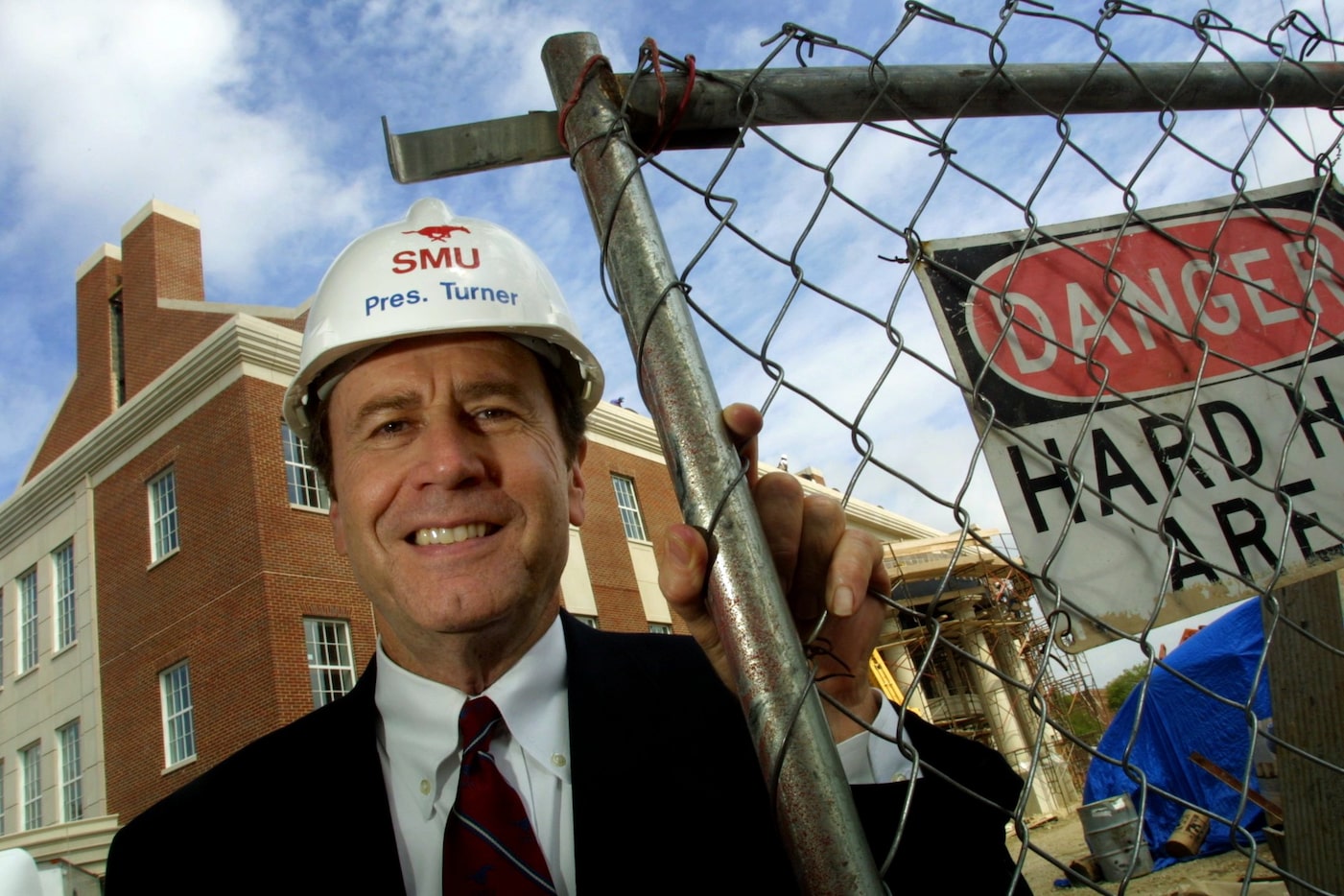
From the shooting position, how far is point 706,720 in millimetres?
2152

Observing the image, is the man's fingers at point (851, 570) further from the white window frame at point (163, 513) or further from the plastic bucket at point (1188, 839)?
the white window frame at point (163, 513)

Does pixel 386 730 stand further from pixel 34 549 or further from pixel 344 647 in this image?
pixel 34 549

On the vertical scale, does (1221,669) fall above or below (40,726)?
below

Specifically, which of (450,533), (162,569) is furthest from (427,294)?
(162,569)

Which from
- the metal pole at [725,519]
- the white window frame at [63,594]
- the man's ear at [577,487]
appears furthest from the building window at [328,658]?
the metal pole at [725,519]

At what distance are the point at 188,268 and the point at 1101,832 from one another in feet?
70.4

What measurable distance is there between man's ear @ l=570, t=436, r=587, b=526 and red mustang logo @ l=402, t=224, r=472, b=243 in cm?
71

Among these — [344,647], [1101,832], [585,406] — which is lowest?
[1101,832]

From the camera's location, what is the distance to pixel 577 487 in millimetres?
2721

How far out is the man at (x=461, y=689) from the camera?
1.84 meters

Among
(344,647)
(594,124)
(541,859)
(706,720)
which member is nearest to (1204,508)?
(706,720)

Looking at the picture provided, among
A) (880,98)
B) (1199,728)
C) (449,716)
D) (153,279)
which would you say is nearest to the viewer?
(880,98)

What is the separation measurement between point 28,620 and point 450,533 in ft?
74.1

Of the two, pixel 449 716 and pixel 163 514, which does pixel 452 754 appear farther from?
pixel 163 514
